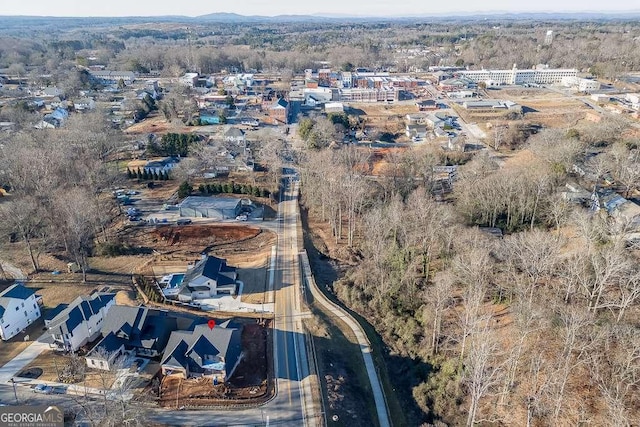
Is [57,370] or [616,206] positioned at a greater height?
[616,206]

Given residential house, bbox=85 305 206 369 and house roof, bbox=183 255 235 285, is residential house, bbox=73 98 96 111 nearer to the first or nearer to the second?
house roof, bbox=183 255 235 285

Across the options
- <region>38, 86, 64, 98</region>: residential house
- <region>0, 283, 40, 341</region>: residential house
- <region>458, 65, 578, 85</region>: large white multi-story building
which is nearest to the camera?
<region>0, 283, 40, 341</region>: residential house

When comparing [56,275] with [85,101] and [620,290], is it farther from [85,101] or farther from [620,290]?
[85,101]

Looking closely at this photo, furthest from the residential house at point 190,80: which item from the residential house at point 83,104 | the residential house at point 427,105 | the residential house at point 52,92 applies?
the residential house at point 427,105

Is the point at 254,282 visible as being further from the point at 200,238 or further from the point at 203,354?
the point at 203,354

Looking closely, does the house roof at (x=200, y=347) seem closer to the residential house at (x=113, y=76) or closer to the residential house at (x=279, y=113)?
the residential house at (x=279, y=113)

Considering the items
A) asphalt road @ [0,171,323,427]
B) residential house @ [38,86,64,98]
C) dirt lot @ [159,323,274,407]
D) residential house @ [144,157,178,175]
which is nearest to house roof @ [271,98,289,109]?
residential house @ [144,157,178,175]

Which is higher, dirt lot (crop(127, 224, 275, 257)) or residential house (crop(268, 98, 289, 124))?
residential house (crop(268, 98, 289, 124))

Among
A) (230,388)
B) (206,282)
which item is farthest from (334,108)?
(230,388)
